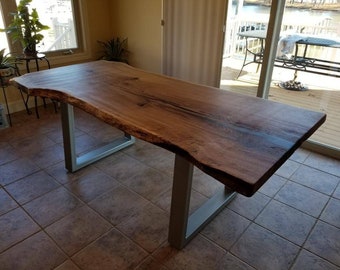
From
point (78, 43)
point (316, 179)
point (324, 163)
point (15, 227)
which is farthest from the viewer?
point (78, 43)

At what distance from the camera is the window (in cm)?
350

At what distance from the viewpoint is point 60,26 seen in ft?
12.1

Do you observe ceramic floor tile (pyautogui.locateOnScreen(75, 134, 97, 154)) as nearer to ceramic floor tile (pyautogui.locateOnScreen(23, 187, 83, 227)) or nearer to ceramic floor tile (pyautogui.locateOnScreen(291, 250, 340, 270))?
ceramic floor tile (pyautogui.locateOnScreen(23, 187, 83, 227))

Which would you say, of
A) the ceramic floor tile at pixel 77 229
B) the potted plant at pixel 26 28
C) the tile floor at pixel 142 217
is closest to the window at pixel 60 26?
the potted plant at pixel 26 28

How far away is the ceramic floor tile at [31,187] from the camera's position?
2082 mm

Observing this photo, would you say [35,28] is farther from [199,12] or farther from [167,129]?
[167,129]

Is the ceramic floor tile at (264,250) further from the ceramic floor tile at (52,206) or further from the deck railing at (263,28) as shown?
the deck railing at (263,28)

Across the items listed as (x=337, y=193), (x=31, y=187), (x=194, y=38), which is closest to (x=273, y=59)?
(x=194, y=38)

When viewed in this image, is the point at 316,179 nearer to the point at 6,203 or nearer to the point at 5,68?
the point at 6,203

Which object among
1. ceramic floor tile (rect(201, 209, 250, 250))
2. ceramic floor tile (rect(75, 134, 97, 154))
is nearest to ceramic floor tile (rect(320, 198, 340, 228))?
ceramic floor tile (rect(201, 209, 250, 250))

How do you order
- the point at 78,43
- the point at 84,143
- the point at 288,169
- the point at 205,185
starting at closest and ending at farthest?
the point at 205,185
the point at 288,169
the point at 84,143
the point at 78,43

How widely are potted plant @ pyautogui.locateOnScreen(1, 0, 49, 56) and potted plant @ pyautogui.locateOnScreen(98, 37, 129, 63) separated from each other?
1.07 meters

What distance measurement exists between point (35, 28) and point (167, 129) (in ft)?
8.48

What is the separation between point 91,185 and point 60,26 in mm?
2503
